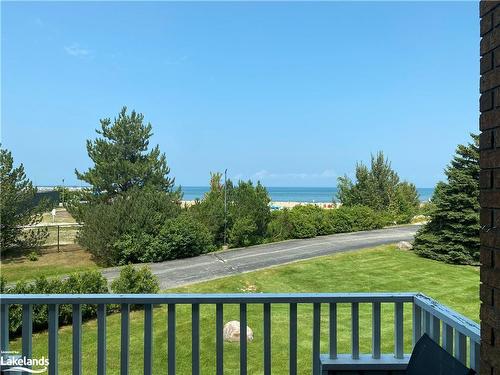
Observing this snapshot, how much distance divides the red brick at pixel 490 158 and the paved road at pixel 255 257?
769 cm

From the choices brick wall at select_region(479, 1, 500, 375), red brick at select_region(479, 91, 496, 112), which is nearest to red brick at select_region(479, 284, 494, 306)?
brick wall at select_region(479, 1, 500, 375)

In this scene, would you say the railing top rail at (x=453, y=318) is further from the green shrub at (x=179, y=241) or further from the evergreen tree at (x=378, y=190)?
the evergreen tree at (x=378, y=190)

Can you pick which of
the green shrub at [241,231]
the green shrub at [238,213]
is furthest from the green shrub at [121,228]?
the green shrub at [241,231]

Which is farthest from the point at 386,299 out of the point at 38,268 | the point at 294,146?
the point at 294,146

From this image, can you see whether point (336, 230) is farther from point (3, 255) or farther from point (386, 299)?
point (386, 299)

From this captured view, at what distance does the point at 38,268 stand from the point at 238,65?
8.82 m

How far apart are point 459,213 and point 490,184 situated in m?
10.9

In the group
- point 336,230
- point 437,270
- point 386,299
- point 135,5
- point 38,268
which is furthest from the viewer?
point 336,230

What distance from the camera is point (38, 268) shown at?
11.5m

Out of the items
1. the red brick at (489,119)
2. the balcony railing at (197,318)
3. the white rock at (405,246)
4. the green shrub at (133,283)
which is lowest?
the white rock at (405,246)

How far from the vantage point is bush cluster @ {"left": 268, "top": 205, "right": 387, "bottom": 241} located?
15.4m

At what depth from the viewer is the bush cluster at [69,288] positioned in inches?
196

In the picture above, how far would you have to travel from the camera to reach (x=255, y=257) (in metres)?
11.7

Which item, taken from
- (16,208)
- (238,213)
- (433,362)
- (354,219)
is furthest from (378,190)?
(433,362)
